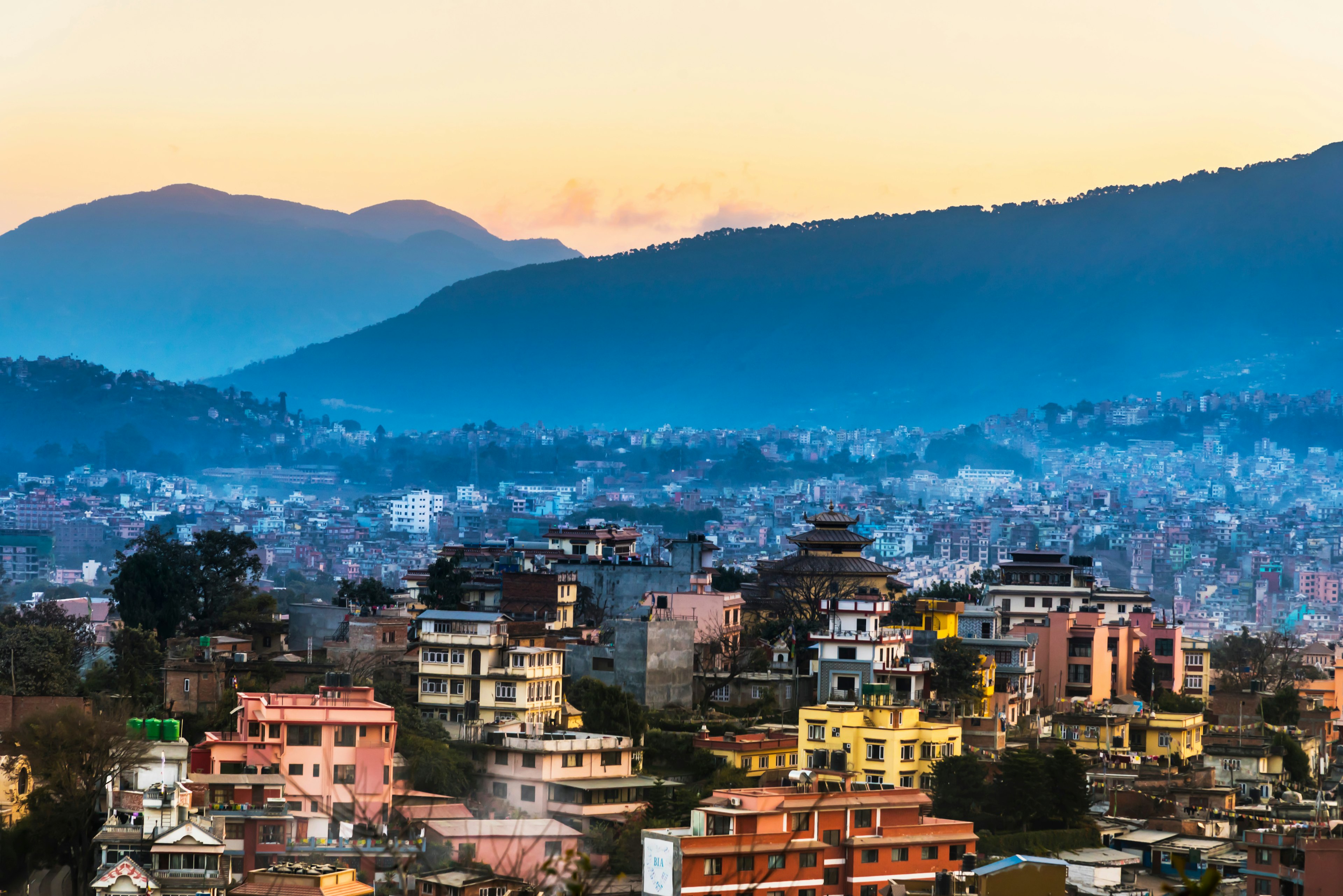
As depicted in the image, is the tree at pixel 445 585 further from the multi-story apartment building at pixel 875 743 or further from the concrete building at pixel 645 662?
the multi-story apartment building at pixel 875 743

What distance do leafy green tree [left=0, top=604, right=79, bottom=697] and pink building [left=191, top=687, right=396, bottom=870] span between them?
3634mm

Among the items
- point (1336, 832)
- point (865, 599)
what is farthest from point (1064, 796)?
point (865, 599)

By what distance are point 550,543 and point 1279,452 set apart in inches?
5792

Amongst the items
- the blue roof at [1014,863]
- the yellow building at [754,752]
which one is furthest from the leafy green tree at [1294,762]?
the blue roof at [1014,863]

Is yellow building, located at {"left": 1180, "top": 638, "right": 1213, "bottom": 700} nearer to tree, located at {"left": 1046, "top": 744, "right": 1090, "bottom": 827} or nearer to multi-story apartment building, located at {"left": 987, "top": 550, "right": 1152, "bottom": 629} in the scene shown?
multi-story apartment building, located at {"left": 987, "top": 550, "right": 1152, "bottom": 629}

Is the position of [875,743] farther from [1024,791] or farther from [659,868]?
[659,868]

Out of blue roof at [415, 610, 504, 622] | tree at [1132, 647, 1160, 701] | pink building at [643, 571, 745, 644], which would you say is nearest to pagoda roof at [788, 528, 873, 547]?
pink building at [643, 571, 745, 644]

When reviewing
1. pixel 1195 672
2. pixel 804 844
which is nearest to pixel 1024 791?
pixel 804 844

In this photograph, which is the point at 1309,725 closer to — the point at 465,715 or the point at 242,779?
the point at 465,715

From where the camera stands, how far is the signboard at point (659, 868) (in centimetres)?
1764

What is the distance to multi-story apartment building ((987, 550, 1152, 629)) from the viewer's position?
1425 inches

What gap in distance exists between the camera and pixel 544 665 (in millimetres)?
24844

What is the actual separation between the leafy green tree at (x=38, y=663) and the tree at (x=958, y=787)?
1007 cm

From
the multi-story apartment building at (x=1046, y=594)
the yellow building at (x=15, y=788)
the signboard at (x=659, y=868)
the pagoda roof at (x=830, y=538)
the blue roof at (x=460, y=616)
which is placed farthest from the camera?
the multi-story apartment building at (x=1046, y=594)
